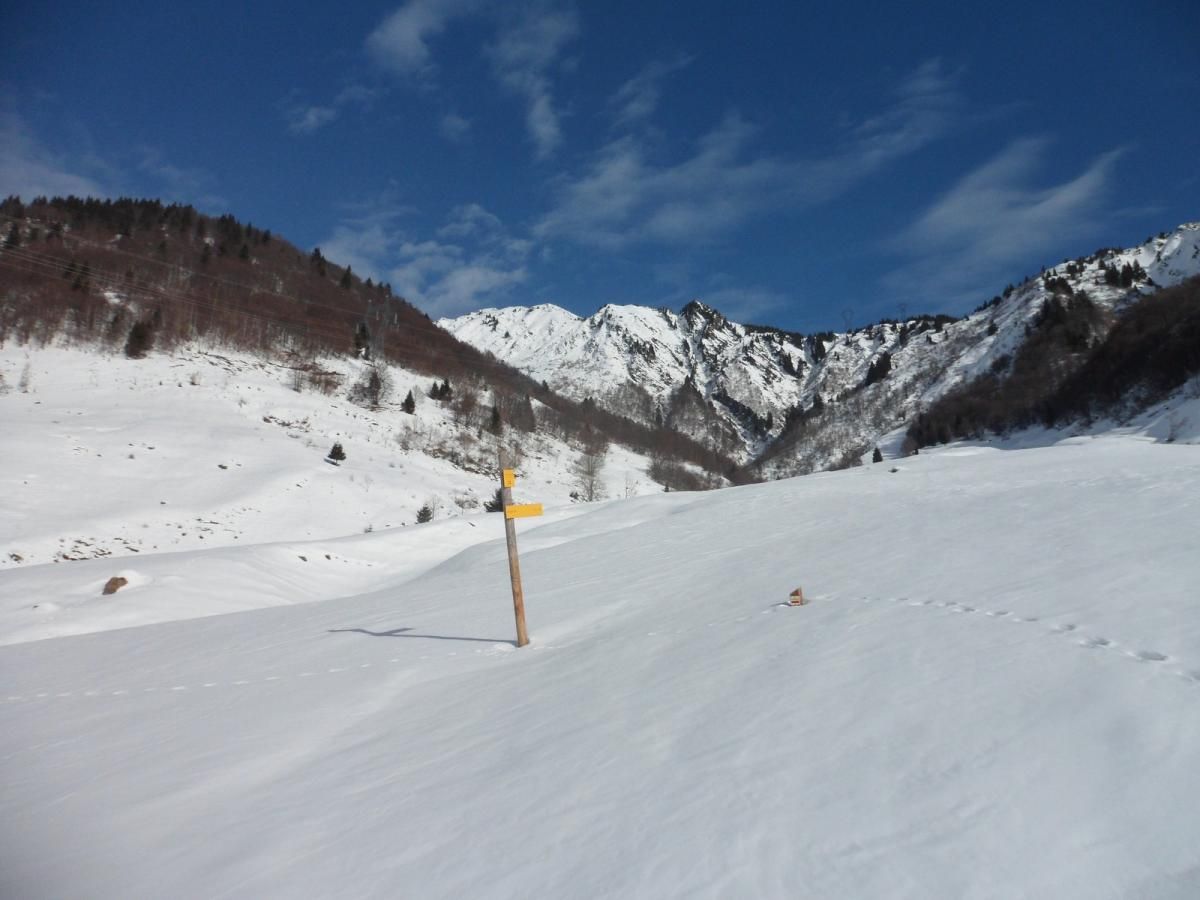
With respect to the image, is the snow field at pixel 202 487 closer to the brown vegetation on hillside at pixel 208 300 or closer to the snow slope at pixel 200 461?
the snow slope at pixel 200 461

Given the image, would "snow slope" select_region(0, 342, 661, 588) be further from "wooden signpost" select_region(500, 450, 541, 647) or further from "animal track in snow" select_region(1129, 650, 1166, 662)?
"animal track in snow" select_region(1129, 650, 1166, 662)

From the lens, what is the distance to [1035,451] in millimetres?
19281

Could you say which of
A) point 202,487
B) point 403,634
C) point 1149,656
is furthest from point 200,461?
point 1149,656

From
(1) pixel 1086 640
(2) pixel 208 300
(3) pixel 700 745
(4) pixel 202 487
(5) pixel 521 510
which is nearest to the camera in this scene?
(3) pixel 700 745

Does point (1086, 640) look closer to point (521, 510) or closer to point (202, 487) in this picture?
point (521, 510)

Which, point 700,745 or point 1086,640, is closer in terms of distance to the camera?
point 700,745

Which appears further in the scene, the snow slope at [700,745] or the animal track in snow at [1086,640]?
the animal track in snow at [1086,640]

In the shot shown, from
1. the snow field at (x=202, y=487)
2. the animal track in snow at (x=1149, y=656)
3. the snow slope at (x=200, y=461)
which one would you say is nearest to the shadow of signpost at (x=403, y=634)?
the animal track in snow at (x=1149, y=656)

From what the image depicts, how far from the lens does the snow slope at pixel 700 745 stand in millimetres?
2484

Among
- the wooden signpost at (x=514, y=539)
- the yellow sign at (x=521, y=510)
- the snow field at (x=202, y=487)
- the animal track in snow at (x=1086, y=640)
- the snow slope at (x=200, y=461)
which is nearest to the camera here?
the animal track in snow at (x=1086, y=640)

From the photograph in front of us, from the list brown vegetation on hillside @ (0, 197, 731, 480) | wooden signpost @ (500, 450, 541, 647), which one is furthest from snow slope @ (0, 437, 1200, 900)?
brown vegetation on hillside @ (0, 197, 731, 480)

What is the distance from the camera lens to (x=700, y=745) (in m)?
3.70

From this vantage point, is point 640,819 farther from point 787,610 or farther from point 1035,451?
point 1035,451

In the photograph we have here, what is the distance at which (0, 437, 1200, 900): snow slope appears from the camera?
2484mm
